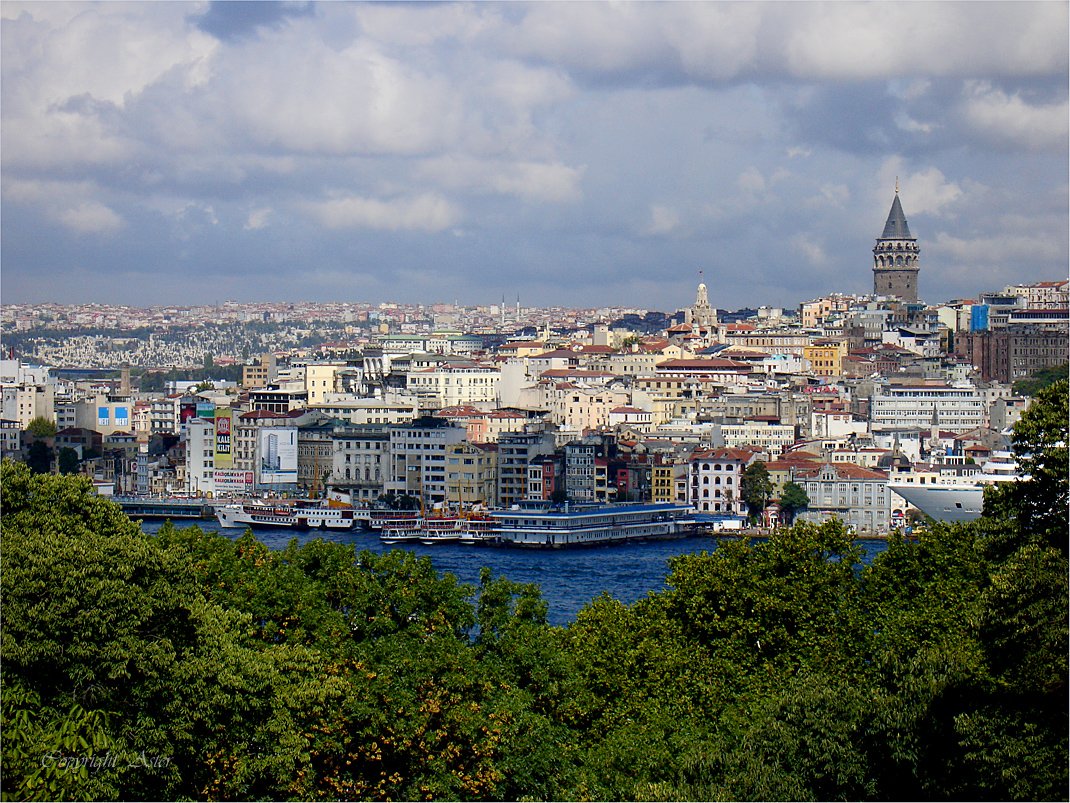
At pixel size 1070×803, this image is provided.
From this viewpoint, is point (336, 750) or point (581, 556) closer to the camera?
point (336, 750)

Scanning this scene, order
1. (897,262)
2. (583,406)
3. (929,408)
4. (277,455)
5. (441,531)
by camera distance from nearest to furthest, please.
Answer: (441,531) → (277,455) → (929,408) → (583,406) → (897,262)

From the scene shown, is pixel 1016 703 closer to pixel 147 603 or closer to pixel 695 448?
pixel 147 603

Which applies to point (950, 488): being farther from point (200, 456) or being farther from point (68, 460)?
point (68, 460)

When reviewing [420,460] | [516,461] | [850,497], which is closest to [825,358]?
[516,461]

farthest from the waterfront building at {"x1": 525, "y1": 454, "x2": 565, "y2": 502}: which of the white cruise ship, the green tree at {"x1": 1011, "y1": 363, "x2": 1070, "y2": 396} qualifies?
the green tree at {"x1": 1011, "y1": 363, "x2": 1070, "y2": 396}

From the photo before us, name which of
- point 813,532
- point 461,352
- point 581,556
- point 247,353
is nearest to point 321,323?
point 247,353
